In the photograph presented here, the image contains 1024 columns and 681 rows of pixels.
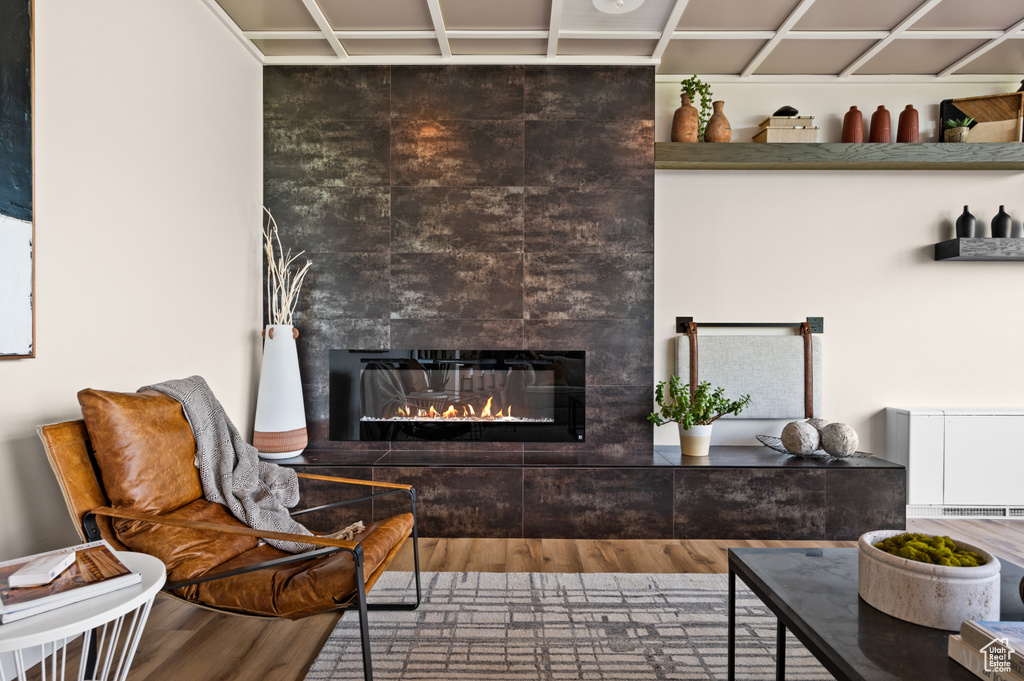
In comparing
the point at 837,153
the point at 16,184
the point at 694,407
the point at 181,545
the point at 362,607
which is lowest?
the point at 362,607

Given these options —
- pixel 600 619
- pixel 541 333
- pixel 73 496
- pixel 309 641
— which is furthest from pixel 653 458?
pixel 73 496

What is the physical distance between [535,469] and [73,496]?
2.12 m

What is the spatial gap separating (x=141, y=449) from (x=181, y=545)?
336 mm

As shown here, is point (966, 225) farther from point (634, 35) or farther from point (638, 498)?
point (638, 498)

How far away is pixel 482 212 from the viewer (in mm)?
3695

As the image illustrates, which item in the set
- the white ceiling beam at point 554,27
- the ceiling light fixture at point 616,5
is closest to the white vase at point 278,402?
the white ceiling beam at point 554,27

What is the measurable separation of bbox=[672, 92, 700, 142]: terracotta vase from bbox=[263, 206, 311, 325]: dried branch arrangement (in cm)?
243

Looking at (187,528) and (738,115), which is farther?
(738,115)

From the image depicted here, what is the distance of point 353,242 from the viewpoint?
3.70m

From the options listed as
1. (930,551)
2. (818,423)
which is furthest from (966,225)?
(930,551)

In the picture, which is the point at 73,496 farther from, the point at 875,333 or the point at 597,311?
the point at 875,333

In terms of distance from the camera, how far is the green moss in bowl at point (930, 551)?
54.1 inches

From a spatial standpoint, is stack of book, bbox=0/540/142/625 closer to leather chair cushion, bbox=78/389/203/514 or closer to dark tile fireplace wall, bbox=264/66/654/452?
leather chair cushion, bbox=78/389/203/514

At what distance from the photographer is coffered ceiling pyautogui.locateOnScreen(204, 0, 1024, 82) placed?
3154 mm
